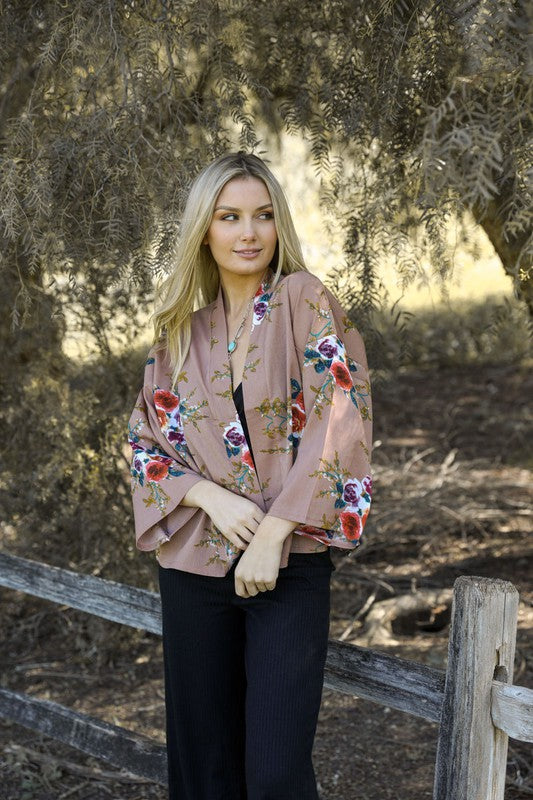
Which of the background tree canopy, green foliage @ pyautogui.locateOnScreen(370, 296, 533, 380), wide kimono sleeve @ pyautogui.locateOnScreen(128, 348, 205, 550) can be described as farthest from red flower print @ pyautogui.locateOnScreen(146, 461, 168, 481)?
green foliage @ pyautogui.locateOnScreen(370, 296, 533, 380)

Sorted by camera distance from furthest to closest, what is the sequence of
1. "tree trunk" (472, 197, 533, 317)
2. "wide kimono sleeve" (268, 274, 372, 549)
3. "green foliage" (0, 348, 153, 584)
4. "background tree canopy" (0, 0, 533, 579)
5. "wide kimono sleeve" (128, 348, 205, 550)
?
"green foliage" (0, 348, 153, 584)
"tree trunk" (472, 197, 533, 317)
"background tree canopy" (0, 0, 533, 579)
"wide kimono sleeve" (128, 348, 205, 550)
"wide kimono sleeve" (268, 274, 372, 549)

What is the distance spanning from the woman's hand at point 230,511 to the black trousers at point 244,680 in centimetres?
12

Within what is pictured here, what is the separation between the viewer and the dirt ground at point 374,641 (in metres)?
3.77

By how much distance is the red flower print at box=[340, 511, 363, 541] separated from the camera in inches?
92.0

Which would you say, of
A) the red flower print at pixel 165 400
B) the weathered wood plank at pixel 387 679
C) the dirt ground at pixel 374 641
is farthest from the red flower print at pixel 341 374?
the dirt ground at pixel 374 641

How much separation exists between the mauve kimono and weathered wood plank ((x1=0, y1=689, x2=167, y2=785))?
1.18 m

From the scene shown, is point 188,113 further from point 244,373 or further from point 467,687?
point 467,687

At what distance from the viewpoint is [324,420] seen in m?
2.31

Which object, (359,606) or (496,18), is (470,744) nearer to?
(496,18)

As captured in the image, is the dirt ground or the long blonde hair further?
the dirt ground

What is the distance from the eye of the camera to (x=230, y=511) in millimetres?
2387

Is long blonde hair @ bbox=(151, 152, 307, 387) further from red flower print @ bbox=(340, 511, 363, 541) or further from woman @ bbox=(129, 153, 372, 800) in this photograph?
red flower print @ bbox=(340, 511, 363, 541)

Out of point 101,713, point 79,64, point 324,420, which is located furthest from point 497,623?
point 101,713

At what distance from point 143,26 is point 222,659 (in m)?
1.80
